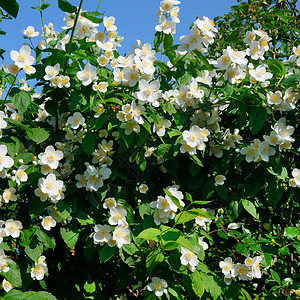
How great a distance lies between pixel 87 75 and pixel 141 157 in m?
0.49

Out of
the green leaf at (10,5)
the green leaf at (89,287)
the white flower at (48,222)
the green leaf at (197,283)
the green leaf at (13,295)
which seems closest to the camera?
the green leaf at (10,5)

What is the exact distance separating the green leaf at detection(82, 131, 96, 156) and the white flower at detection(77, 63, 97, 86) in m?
0.25

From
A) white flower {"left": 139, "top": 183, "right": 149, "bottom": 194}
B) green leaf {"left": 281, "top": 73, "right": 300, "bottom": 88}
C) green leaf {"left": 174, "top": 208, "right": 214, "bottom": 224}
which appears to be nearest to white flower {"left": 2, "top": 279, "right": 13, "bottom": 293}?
white flower {"left": 139, "top": 183, "right": 149, "bottom": 194}

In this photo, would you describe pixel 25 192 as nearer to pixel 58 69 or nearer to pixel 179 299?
pixel 58 69

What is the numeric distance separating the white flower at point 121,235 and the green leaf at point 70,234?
22cm

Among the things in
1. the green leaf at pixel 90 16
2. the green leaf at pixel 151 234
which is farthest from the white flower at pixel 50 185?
the green leaf at pixel 90 16

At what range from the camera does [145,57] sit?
1837 mm

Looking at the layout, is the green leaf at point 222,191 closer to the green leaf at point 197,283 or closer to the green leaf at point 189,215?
the green leaf at point 197,283

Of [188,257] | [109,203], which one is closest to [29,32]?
[109,203]

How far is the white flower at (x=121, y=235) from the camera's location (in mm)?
1783

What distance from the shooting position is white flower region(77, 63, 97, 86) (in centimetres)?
182

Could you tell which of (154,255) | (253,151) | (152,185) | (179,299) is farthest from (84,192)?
(253,151)

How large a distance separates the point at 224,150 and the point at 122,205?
2.06 feet

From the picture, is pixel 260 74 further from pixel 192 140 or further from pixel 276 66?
pixel 192 140
